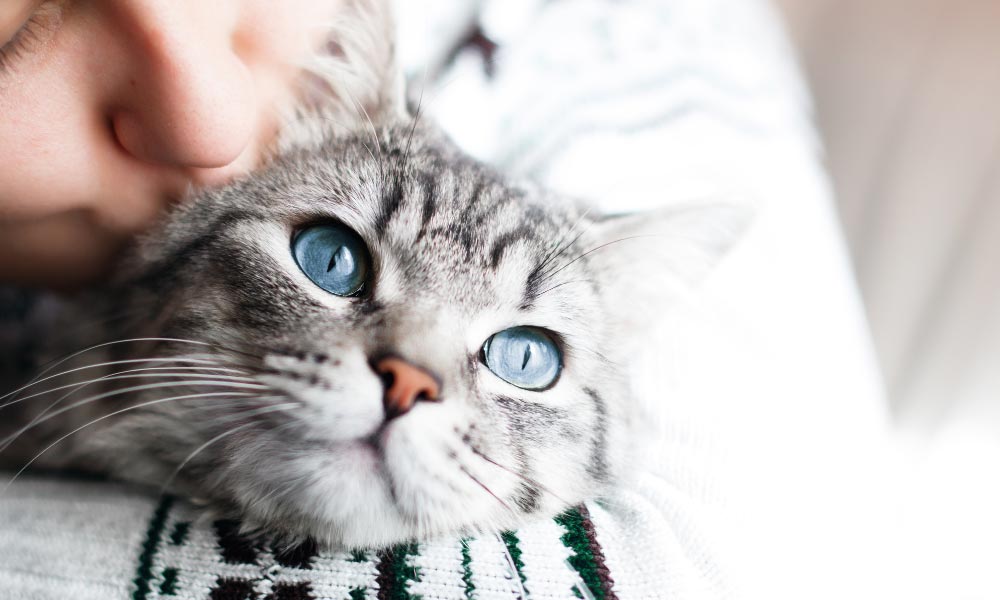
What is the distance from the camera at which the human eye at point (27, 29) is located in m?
0.60

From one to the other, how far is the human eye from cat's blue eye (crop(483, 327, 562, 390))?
51 centimetres

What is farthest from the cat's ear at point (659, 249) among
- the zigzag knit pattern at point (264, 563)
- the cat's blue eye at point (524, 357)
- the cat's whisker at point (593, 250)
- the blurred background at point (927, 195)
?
the blurred background at point (927, 195)

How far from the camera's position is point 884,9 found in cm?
214

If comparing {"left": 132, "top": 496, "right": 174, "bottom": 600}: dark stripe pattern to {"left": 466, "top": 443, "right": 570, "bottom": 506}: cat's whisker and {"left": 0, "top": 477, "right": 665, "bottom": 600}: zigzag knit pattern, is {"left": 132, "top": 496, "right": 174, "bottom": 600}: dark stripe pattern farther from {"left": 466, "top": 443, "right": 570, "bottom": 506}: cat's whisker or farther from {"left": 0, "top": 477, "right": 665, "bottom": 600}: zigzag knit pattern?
{"left": 466, "top": 443, "right": 570, "bottom": 506}: cat's whisker

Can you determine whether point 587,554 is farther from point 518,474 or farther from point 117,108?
point 117,108

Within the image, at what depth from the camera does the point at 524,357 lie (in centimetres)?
77

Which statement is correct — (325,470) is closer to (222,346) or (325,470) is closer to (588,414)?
(222,346)

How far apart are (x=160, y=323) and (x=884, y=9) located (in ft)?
7.69

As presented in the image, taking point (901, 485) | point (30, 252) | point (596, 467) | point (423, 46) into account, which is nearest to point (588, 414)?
point (596, 467)

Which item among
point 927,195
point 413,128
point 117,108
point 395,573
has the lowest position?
point 395,573

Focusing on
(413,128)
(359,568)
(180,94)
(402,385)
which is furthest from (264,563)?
(413,128)

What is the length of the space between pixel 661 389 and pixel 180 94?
0.63 m

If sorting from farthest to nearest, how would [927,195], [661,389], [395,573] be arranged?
[927,195]
[661,389]
[395,573]

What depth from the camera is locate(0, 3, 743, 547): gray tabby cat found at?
61 cm
